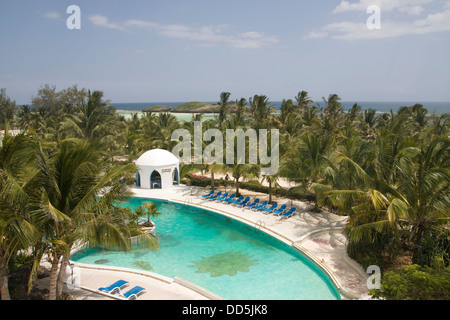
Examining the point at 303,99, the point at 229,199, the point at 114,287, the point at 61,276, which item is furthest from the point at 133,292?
the point at 303,99

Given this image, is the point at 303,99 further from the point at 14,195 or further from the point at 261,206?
the point at 14,195

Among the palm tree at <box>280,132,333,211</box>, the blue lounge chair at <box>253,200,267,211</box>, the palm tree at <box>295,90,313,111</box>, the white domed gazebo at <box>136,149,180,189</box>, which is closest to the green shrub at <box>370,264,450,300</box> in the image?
the palm tree at <box>280,132,333,211</box>

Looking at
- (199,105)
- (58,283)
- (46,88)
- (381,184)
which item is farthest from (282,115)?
(199,105)

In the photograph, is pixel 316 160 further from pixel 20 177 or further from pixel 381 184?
pixel 20 177

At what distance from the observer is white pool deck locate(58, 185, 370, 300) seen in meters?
8.80

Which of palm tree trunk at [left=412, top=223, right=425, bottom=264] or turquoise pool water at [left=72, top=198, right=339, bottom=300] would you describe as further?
turquoise pool water at [left=72, top=198, right=339, bottom=300]

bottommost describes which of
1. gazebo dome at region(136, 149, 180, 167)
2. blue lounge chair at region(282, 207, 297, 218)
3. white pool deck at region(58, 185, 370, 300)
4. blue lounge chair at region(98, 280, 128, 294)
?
white pool deck at region(58, 185, 370, 300)

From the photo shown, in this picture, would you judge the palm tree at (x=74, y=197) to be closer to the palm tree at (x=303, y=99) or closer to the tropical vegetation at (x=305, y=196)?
the tropical vegetation at (x=305, y=196)
